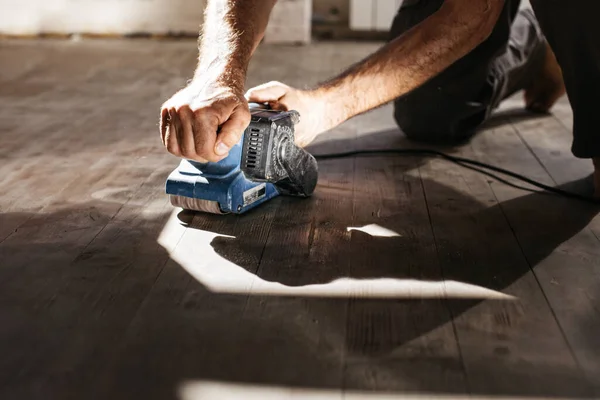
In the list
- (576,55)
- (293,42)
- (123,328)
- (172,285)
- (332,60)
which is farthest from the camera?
(293,42)

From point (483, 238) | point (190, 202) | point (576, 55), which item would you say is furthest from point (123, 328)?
point (576, 55)

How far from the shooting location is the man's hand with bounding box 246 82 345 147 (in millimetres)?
1720

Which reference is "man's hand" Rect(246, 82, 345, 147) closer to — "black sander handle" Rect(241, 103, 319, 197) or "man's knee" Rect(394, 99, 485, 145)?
"black sander handle" Rect(241, 103, 319, 197)

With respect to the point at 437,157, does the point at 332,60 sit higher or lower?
lower

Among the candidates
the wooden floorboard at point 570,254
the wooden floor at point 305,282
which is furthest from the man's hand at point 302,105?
the wooden floorboard at point 570,254

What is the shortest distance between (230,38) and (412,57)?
0.47 m

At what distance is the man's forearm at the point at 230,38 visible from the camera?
1570 mm

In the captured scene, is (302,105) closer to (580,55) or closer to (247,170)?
(247,170)

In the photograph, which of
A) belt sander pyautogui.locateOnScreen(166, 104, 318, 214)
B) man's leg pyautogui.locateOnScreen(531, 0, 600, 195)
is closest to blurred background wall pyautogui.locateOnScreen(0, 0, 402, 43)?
man's leg pyautogui.locateOnScreen(531, 0, 600, 195)

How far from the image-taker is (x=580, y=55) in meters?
1.75

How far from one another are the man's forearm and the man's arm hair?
0.74ft

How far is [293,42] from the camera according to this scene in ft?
15.1

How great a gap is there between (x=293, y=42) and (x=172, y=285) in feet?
11.3

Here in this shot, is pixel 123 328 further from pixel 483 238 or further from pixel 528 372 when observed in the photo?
pixel 483 238
